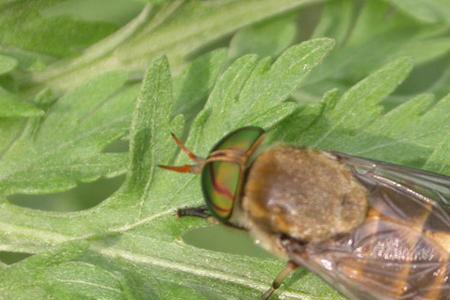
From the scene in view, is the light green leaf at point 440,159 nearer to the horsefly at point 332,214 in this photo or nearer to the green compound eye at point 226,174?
the horsefly at point 332,214

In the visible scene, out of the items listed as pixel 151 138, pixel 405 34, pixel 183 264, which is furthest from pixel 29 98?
pixel 405 34

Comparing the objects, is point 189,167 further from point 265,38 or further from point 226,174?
point 265,38

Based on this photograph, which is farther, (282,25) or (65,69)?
(282,25)

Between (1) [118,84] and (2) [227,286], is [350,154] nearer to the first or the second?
(2) [227,286]

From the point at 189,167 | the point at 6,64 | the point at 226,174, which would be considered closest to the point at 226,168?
the point at 226,174

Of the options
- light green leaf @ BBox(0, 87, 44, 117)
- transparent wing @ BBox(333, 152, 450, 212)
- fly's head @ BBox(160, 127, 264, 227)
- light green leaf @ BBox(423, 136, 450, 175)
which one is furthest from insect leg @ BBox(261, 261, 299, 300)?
light green leaf @ BBox(0, 87, 44, 117)

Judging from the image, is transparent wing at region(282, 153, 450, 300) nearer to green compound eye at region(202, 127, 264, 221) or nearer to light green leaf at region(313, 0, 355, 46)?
green compound eye at region(202, 127, 264, 221)

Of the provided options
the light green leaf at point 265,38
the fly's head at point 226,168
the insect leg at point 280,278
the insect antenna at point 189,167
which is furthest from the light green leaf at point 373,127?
the light green leaf at point 265,38
